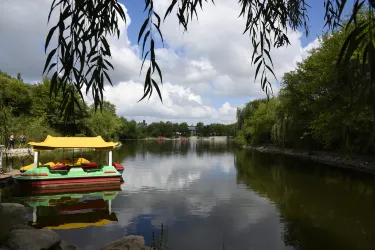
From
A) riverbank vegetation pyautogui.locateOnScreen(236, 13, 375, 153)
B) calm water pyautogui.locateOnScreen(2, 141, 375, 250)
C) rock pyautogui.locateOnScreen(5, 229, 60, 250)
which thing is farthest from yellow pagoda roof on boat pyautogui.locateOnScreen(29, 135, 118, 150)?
riverbank vegetation pyautogui.locateOnScreen(236, 13, 375, 153)

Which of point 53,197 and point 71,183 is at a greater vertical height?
point 71,183

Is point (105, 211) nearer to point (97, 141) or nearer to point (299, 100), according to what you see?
point (97, 141)

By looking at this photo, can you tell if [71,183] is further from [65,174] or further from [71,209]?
[71,209]

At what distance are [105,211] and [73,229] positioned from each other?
2143mm

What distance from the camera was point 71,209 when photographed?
40.2 ft

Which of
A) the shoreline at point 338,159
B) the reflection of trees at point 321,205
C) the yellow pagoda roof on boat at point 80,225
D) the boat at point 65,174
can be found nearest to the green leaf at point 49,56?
the reflection of trees at point 321,205

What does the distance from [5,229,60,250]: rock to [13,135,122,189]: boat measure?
8646 mm

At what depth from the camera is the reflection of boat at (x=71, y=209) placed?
10.5 meters

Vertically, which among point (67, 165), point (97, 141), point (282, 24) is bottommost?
point (67, 165)

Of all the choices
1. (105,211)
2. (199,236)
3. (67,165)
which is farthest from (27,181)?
(199,236)

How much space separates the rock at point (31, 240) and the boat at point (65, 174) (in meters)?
8.65

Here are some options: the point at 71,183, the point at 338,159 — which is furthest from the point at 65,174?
the point at 338,159

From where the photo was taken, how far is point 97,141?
59.1 feet

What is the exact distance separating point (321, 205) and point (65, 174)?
41.5 ft
